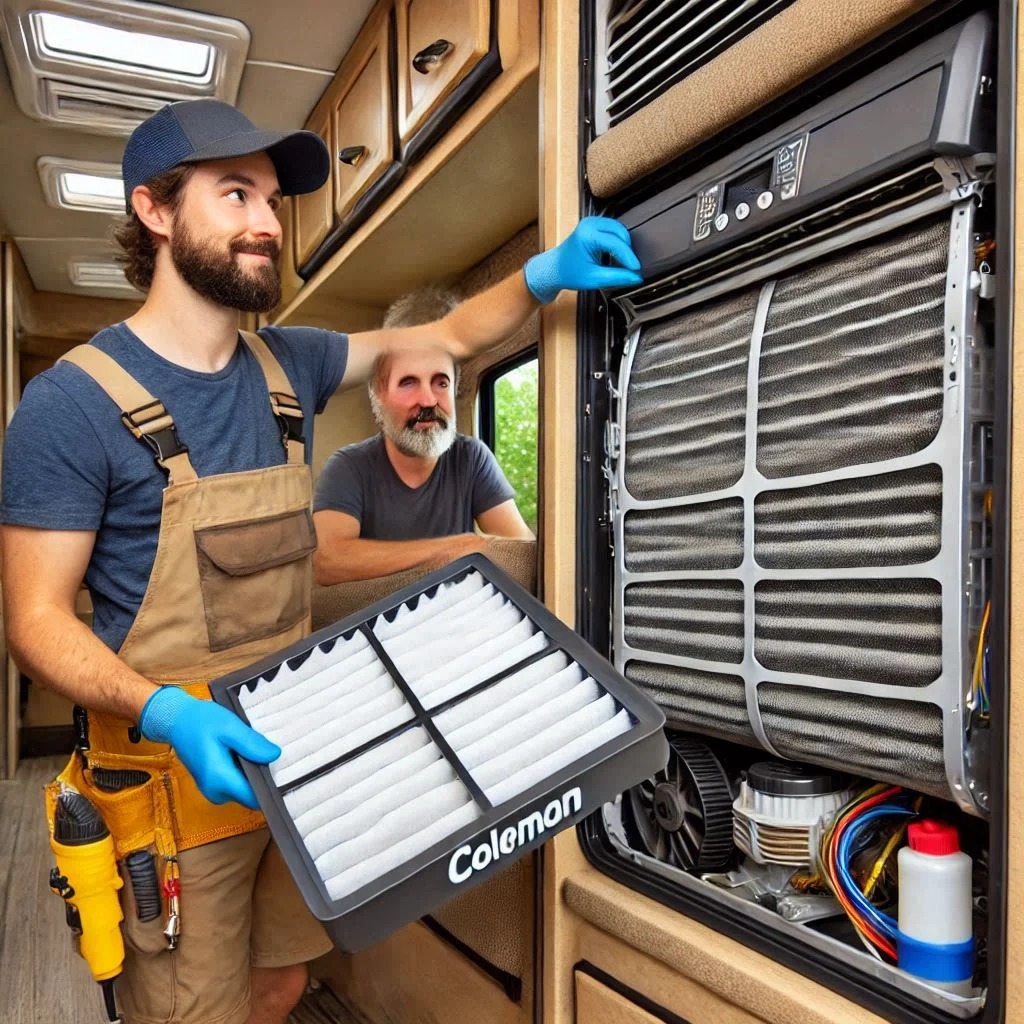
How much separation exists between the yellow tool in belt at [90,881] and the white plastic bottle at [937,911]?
1216 millimetres

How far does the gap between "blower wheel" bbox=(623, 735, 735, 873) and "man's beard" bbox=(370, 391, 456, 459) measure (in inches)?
50.5

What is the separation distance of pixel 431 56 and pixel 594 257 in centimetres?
90

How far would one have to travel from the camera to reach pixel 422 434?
8.35 ft

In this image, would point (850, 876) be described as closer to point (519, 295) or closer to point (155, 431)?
point (519, 295)

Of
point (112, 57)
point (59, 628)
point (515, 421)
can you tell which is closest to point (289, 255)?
point (112, 57)

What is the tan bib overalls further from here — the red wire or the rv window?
the red wire

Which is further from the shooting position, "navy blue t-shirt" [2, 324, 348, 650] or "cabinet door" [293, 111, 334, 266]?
"cabinet door" [293, 111, 334, 266]

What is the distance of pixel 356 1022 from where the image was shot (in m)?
2.24

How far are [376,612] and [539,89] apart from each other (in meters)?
0.94

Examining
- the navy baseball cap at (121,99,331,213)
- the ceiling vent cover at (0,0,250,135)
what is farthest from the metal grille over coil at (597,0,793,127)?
the ceiling vent cover at (0,0,250,135)

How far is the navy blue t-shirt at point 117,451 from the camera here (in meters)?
1.46

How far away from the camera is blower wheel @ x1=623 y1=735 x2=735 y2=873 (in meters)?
1.29

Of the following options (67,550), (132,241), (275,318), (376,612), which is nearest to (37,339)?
(275,318)

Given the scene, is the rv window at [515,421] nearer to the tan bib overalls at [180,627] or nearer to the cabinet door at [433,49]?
the cabinet door at [433,49]
